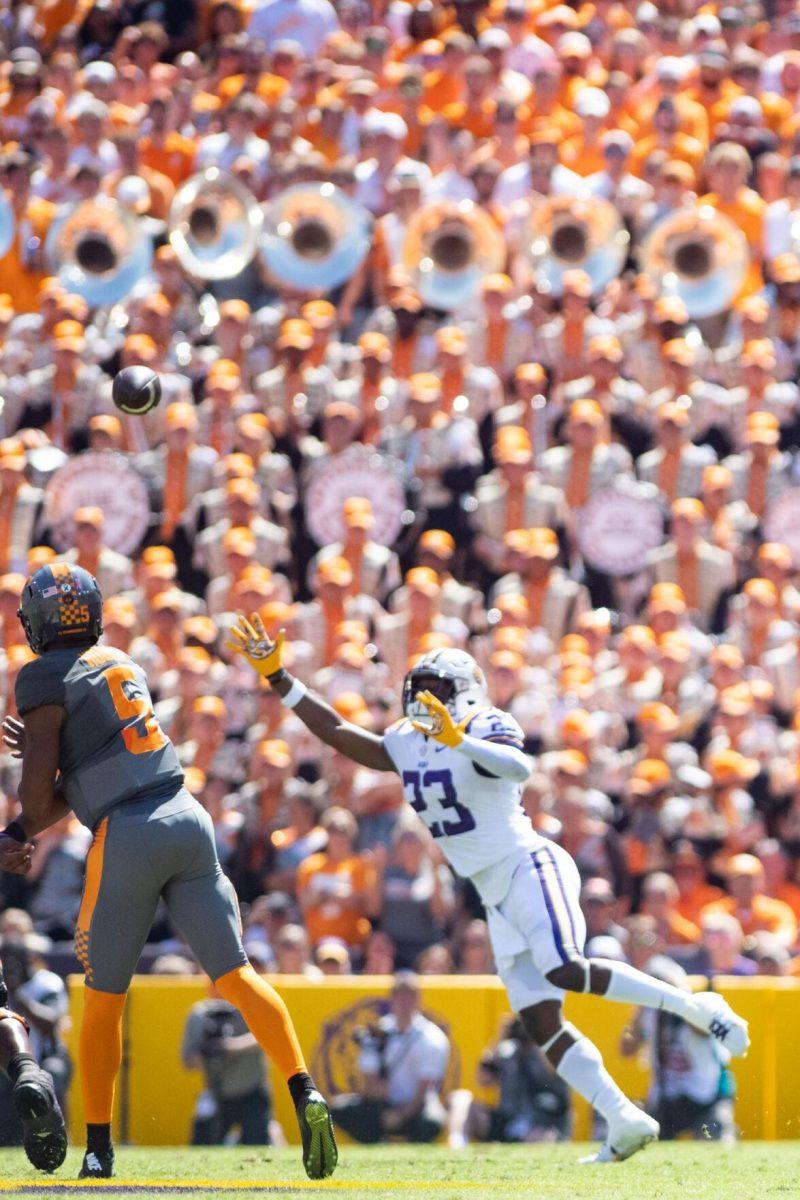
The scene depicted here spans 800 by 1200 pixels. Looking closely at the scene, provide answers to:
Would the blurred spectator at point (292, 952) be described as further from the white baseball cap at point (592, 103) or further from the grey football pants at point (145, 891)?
the white baseball cap at point (592, 103)

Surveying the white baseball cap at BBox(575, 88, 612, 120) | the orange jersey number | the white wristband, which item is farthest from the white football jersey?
the white baseball cap at BBox(575, 88, 612, 120)

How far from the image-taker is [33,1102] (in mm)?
5648

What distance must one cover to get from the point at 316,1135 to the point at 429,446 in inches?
257

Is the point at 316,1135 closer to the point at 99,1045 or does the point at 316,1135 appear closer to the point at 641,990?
the point at 99,1045

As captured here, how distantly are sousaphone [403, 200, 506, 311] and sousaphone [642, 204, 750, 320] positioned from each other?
1.00 meters

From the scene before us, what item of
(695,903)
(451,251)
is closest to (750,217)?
(451,251)

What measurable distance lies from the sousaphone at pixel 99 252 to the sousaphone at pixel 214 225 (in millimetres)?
256

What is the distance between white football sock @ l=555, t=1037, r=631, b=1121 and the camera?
6629mm

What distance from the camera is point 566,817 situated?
9.88 metres

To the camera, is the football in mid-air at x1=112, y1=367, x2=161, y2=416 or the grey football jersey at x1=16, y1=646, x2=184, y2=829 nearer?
the grey football jersey at x1=16, y1=646, x2=184, y2=829

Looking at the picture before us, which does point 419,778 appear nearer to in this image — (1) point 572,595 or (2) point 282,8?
(1) point 572,595

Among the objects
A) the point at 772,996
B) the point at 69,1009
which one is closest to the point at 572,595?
the point at 772,996

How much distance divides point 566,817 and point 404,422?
293 cm

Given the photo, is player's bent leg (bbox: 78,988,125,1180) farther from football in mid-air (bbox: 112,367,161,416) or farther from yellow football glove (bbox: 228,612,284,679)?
football in mid-air (bbox: 112,367,161,416)
